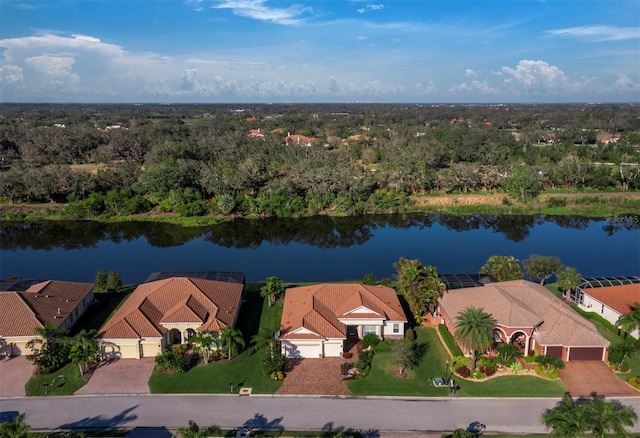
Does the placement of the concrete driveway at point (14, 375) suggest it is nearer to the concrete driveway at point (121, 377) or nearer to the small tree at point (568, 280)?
the concrete driveway at point (121, 377)

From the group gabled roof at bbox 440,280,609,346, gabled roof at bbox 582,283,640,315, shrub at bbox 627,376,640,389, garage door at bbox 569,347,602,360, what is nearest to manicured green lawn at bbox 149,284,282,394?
gabled roof at bbox 440,280,609,346

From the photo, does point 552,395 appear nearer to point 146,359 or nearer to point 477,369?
point 477,369

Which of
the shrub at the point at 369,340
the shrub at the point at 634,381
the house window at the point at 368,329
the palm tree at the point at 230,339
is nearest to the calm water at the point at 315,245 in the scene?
the house window at the point at 368,329

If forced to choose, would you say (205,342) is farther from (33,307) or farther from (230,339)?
(33,307)

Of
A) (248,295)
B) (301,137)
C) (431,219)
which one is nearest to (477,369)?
(248,295)

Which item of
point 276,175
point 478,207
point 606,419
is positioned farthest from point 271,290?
point 478,207
